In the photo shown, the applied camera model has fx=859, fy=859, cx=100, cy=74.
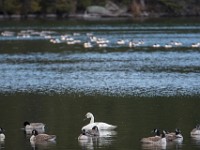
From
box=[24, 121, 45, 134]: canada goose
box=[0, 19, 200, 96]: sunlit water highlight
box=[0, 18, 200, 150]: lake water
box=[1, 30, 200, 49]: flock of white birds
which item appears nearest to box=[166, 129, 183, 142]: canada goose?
box=[0, 18, 200, 150]: lake water

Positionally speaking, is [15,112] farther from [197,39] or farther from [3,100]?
[197,39]

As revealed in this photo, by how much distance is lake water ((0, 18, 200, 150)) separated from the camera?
27391 mm

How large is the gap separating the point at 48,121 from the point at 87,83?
1281cm

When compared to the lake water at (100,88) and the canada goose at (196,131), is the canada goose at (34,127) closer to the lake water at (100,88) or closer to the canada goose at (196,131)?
the lake water at (100,88)

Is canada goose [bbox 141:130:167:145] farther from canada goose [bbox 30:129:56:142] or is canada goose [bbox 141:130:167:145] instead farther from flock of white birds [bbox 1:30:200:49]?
flock of white birds [bbox 1:30:200:49]

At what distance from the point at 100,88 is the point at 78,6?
285ft

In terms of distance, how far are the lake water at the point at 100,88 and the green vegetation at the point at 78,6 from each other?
1471 inches

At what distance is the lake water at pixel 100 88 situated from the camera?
89.9 feet

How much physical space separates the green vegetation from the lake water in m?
37.4

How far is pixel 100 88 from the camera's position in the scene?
39906 mm

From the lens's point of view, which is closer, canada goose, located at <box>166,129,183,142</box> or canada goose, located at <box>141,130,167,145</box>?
canada goose, located at <box>141,130,167,145</box>

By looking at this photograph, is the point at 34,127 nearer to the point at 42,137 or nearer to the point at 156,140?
the point at 42,137

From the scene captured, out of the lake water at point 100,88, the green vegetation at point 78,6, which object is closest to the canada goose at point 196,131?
the lake water at point 100,88

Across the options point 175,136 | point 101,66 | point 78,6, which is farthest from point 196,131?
point 78,6
